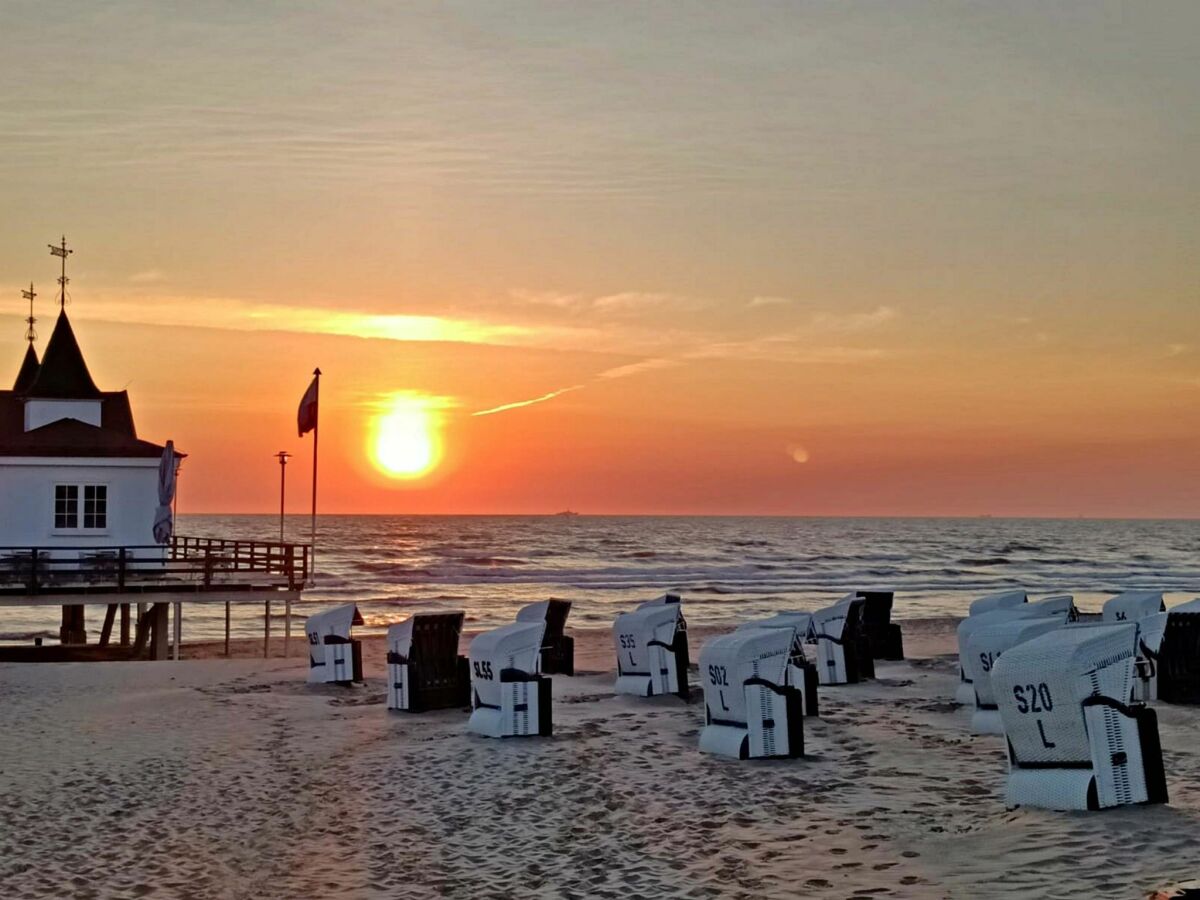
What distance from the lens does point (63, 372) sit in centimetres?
3147

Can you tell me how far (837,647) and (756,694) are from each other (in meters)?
7.26

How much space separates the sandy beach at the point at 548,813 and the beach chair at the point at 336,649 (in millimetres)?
3319

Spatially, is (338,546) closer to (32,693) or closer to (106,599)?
(106,599)

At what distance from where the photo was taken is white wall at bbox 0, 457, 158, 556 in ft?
88.7

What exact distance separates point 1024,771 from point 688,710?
7147 mm

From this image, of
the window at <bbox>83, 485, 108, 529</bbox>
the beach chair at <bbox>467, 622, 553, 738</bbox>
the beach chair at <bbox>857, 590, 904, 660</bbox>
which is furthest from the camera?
the window at <bbox>83, 485, 108, 529</bbox>

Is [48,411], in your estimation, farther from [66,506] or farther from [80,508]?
[80,508]

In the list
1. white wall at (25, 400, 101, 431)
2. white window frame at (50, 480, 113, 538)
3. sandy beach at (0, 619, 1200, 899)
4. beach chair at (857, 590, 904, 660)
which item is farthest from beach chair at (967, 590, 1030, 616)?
white wall at (25, 400, 101, 431)

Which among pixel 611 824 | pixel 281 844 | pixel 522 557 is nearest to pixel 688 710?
pixel 611 824

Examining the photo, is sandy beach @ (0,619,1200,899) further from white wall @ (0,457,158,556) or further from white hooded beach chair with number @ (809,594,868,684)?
white wall @ (0,457,158,556)

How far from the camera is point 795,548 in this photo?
113062 mm

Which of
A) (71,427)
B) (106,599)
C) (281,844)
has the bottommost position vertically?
(281,844)

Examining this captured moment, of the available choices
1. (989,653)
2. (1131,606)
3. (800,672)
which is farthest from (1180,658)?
(800,672)

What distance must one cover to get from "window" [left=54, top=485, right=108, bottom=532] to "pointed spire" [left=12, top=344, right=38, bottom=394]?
9.92 meters
